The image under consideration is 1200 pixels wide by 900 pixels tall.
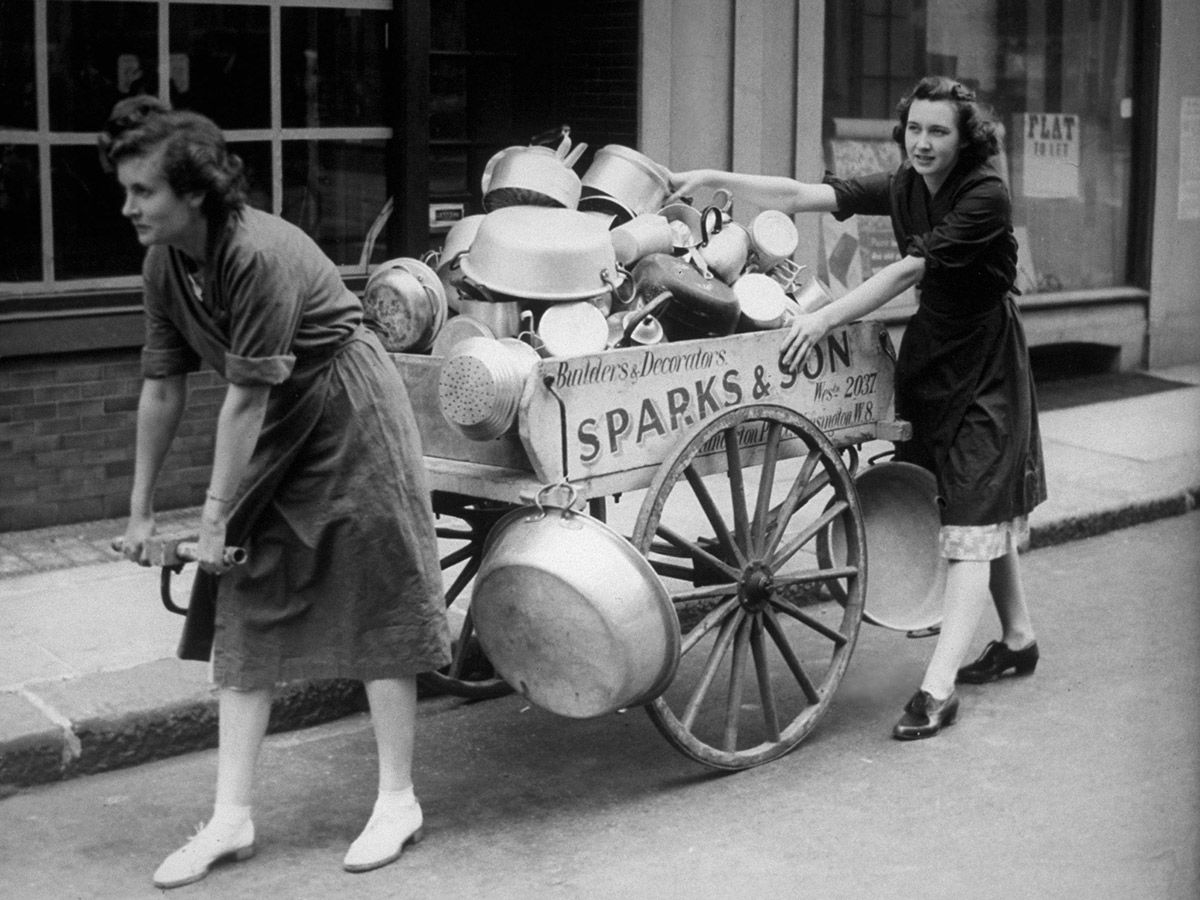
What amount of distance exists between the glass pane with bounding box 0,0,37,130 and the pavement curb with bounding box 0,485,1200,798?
247 cm

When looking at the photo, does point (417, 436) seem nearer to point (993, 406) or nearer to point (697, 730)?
point (697, 730)

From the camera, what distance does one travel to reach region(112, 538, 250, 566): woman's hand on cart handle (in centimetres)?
390

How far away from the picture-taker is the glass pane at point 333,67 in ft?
24.2

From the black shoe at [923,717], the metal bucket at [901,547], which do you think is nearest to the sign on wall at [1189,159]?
the metal bucket at [901,547]

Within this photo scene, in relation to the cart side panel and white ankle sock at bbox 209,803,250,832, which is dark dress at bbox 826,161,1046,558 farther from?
white ankle sock at bbox 209,803,250,832

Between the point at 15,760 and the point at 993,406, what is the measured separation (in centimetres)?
280

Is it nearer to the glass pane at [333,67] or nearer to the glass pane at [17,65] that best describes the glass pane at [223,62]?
the glass pane at [333,67]

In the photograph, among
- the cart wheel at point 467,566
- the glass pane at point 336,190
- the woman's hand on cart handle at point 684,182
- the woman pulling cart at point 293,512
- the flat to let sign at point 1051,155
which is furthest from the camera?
the flat to let sign at point 1051,155

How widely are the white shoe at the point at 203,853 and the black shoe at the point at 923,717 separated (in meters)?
1.86

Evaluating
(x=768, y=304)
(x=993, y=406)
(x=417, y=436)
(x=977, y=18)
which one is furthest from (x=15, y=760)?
(x=977, y=18)

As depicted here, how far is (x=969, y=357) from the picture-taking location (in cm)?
514

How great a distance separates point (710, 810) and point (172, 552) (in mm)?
1489

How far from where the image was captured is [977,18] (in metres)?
10.5

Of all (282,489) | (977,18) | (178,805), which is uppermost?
(977,18)
